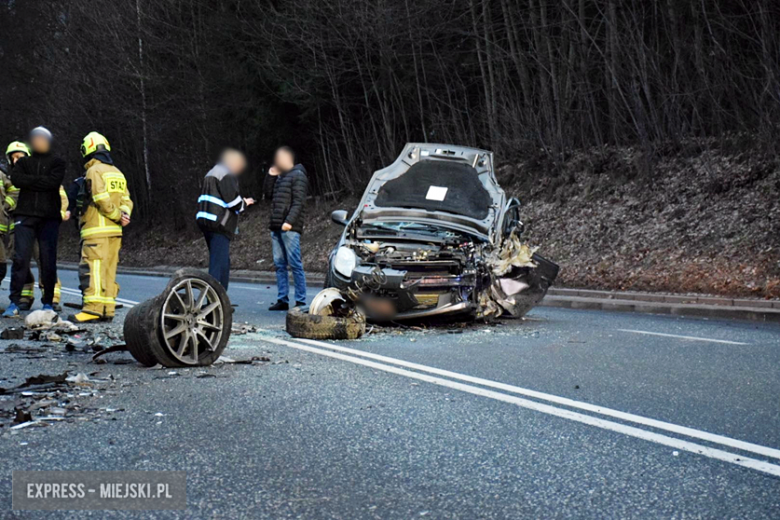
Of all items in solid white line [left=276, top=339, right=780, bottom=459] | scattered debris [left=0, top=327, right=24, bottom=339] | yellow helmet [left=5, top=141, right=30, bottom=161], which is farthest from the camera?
yellow helmet [left=5, top=141, right=30, bottom=161]

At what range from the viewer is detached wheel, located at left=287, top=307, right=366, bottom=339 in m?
8.41

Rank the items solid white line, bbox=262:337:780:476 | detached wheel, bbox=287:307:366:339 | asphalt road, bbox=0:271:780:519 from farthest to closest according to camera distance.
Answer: detached wheel, bbox=287:307:366:339 < solid white line, bbox=262:337:780:476 < asphalt road, bbox=0:271:780:519

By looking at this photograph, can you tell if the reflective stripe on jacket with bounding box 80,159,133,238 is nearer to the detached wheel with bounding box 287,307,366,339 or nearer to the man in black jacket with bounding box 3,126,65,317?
the man in black jacket with bounding box 3,126,65,317

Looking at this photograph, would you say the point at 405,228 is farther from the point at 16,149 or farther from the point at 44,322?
the point at 16,149

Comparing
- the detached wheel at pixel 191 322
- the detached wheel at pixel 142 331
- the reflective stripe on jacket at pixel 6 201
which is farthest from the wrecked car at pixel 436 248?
the reflective stripe on jacket at pixel 6 201

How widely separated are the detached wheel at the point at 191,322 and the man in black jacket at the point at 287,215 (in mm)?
4234

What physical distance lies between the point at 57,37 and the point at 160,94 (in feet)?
30.2

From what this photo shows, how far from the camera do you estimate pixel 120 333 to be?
863 centimetres

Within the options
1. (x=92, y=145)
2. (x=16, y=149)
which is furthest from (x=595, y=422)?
(x=16, y=149)

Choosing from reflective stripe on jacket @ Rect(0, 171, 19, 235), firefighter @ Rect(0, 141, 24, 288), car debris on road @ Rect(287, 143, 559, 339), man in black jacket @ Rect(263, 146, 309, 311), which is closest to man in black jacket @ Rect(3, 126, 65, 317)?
firefighter @ Rect(0, 141, 24, 288)

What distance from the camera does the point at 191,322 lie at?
21.5ft

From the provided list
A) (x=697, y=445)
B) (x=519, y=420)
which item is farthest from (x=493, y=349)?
(x=697, y=445)

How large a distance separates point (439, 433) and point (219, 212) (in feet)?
19.2

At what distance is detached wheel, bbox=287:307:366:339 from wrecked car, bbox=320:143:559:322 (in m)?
0.25
